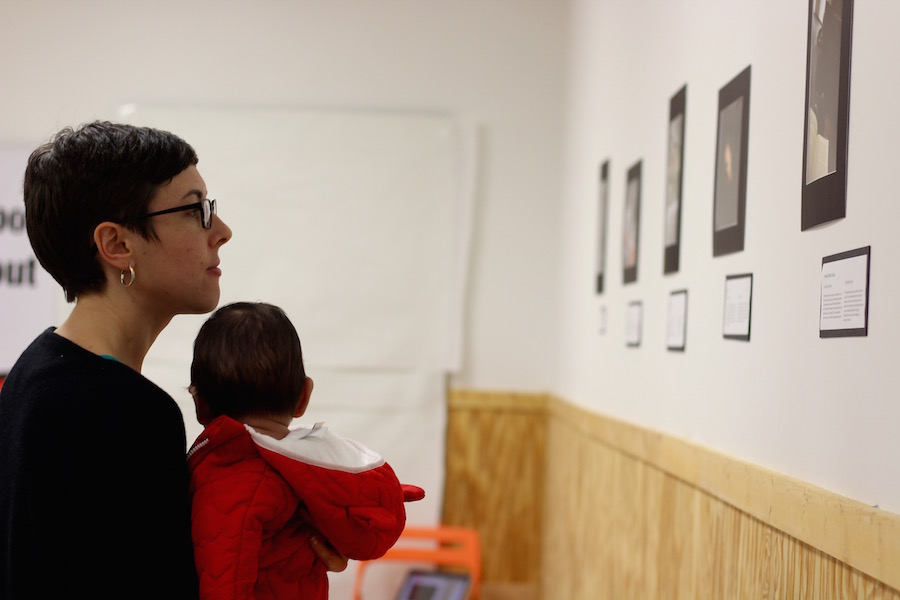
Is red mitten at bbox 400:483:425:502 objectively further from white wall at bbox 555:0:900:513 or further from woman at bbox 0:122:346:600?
white wall at bbox 555:0:900:513

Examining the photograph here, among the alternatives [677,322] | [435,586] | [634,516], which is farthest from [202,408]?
[435,586]

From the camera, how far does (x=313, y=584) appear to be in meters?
1.51

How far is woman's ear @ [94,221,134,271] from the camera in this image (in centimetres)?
135

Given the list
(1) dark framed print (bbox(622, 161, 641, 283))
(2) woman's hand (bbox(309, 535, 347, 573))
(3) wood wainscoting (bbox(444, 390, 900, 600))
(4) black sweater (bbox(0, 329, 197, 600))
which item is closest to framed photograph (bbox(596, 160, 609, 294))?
(1) dark framed print (bbox(622, 161, 641, 283))

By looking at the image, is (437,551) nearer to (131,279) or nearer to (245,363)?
(245,363)

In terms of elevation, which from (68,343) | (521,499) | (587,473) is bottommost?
(521,499)

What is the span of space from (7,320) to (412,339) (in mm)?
1931

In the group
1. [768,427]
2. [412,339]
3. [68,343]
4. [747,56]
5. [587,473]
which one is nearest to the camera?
[68,343]

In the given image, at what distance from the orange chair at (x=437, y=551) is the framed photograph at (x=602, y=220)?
1.47 m

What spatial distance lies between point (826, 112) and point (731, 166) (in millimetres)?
490

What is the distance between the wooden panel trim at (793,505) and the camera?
1.18 m

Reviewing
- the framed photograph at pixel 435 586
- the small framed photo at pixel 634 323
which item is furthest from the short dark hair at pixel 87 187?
the framed photograph at pixel 435 586

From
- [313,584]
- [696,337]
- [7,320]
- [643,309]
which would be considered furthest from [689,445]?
[7,320]

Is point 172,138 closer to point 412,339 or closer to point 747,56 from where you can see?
point 747,56
